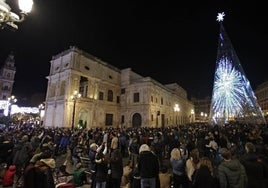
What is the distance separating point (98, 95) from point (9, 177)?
27.0m

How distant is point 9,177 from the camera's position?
6.04 metres

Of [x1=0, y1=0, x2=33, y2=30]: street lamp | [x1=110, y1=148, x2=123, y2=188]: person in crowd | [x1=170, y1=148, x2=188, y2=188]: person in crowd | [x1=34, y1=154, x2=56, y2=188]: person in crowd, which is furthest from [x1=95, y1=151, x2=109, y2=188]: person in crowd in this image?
[x1=0, y1=0, x2=33, y2=30]: street lamp

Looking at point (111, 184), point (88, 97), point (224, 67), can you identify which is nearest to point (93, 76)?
point (88, 97)

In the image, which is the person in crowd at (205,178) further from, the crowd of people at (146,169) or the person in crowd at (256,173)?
the person in crowd at (256,173)

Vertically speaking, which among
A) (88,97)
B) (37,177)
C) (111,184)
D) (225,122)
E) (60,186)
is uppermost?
(88,97)

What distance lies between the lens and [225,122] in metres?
22.8

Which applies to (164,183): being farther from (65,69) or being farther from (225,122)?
(65,69)

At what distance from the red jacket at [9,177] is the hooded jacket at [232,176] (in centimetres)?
703

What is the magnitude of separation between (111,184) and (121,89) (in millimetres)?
34559

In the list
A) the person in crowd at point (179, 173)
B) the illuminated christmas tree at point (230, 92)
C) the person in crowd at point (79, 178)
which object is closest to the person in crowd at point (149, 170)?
the person in crowd at point (179, 173)

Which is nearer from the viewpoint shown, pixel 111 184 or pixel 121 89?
pixel 111 184

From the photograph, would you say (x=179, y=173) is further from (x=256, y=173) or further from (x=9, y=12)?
(x=9, y=12)

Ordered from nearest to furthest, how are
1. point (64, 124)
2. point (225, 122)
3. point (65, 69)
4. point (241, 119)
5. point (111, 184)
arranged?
point (111, 184) → point (241, 119) → point (225, 122) → point (64, 124) → point (65, 69)

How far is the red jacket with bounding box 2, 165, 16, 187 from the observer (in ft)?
19.5
